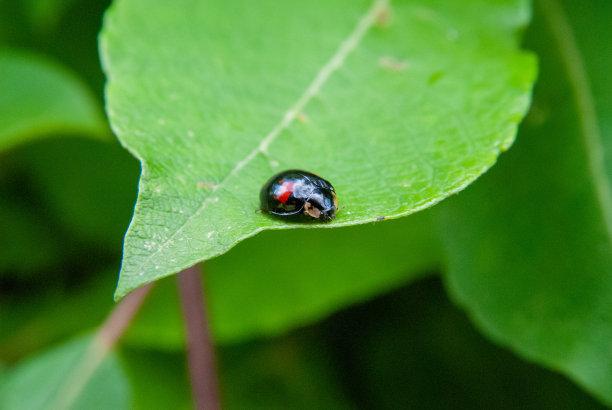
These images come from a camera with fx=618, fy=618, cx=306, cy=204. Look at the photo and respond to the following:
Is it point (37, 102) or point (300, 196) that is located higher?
point (37, 102)

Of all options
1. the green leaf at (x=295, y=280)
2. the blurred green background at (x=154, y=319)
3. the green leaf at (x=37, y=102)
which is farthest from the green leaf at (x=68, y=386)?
the green leaf at (x=37, y=102)

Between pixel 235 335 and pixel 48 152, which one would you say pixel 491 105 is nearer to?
pixel 235 335

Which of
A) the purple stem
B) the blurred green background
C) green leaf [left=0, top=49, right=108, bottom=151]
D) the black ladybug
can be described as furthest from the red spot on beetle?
the blurred green background

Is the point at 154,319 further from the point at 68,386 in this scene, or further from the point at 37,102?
the point at 37,102

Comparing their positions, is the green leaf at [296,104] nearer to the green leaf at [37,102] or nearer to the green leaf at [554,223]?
the green leaf at [554,223]

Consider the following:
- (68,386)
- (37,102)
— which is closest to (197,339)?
(68,386)

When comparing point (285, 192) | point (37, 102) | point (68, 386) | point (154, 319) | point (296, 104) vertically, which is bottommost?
point (68, 386)
